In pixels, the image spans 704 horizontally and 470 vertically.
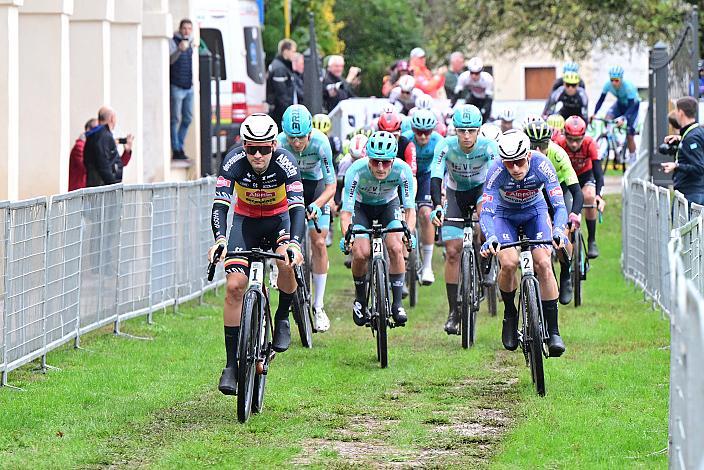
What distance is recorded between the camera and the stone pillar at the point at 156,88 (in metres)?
24.8

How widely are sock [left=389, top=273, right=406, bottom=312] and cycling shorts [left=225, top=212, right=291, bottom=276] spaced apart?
2.59 metres

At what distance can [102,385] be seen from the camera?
12.2m

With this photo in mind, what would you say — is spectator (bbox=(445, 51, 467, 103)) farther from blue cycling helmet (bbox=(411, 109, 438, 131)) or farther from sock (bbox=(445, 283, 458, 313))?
sock (bbox=(445, 283, 458, 313))

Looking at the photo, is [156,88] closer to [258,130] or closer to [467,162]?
[467,162]

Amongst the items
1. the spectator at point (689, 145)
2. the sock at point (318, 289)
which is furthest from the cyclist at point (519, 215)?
the spectator at point (689, 145)

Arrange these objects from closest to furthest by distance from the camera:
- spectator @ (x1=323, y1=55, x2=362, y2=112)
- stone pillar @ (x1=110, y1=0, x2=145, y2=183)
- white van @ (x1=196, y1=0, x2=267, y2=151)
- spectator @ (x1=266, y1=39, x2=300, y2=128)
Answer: stone pillar @ (x1=110, y1=0, x2=145, y2=183), spectator @ (x1=266, y1=39, x2=300, y2=128), spectator @ (x1=323, y1=55, x2=362, y2=112), white van @ (x1=196, y1=0, x2=267, y2=151)

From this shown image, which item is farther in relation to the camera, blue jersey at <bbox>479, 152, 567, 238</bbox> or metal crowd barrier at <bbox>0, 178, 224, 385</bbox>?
blue jersey at <bbox>479, 152, 567, 238</bbox>

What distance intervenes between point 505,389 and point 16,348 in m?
3.59

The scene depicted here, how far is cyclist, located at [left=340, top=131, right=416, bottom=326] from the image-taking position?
14.1 metres

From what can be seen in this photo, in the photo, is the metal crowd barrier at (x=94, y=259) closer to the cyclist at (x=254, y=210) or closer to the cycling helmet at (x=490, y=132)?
the cyclist at (x=254, y=210)

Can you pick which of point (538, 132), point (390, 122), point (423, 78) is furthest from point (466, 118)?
point (423, 78)

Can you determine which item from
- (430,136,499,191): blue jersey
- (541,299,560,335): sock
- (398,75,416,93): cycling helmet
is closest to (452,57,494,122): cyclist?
(398,75,416,93): cycling helmet

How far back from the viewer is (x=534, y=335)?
11617mm

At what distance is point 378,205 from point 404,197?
40 cm
